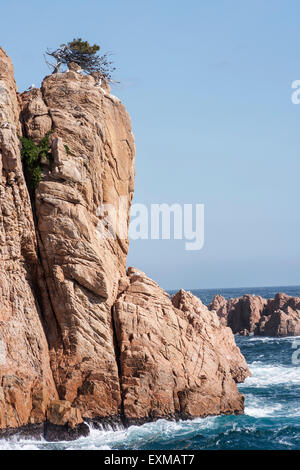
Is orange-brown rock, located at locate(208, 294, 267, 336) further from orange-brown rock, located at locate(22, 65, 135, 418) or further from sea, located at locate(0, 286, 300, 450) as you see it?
orange-brown rock, located at locate(22, 65, 135, 418)

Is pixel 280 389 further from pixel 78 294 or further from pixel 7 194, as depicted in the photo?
pixel 7 194

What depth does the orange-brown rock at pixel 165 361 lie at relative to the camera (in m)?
32.6

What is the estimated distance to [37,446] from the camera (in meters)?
29.2

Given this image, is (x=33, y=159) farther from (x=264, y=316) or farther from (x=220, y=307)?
(x=220, y=307)

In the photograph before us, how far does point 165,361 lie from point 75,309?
592 cm

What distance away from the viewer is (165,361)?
33.6 m

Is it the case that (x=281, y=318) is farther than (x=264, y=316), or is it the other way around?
(x=264, y=316)

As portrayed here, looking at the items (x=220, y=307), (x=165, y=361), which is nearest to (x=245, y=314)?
(x=220, y=307)

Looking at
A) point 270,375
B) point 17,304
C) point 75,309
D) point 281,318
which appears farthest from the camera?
point 281,318

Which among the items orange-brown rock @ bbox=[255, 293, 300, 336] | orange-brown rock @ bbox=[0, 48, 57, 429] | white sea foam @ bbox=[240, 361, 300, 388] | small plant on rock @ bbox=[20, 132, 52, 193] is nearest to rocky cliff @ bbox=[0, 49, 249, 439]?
orange-brown rock @ bbox=[0, 48, 57, 429]

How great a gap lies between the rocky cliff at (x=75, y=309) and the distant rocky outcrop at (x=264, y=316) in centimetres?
4466

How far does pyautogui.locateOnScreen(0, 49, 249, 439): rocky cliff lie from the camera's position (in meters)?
31.2

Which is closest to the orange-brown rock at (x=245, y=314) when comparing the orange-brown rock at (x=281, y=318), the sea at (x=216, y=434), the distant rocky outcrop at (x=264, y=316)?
the distant rocky outcrop at (x=264, y=316)
